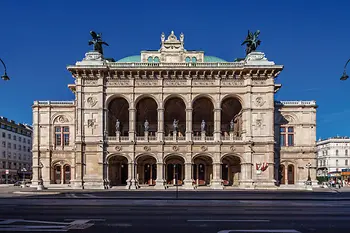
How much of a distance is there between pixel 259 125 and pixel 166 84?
44.5ft

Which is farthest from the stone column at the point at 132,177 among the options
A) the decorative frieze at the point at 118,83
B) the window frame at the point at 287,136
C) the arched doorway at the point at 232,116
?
the window frame at the point at 287,136

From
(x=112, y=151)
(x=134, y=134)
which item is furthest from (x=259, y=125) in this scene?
(x=112, y=151)

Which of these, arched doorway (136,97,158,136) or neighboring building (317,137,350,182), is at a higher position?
arched doorway (136,97,158,136)

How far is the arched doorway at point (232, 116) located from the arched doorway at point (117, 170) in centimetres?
1608

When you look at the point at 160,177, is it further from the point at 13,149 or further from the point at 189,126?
the point at 13,149

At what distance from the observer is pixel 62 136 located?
5041cm

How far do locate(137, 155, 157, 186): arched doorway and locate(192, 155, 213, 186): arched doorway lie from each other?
239 inches

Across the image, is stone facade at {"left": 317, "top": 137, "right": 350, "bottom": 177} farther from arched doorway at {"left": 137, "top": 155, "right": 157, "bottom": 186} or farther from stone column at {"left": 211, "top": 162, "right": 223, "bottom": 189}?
arched doorway at {"left": 137, "top": 155, "right": 157, "bottom": 186}

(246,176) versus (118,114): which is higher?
(118,114)

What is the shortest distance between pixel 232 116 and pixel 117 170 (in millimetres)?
20011

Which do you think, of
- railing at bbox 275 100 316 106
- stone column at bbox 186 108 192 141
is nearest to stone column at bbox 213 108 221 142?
stone column at bbox 186 108 192 141

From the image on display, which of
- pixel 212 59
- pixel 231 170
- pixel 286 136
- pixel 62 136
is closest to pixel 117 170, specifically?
pixel 62 136

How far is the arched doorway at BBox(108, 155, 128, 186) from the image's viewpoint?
4552cm

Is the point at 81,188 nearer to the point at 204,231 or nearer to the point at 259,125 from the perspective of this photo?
the point at 259,125
